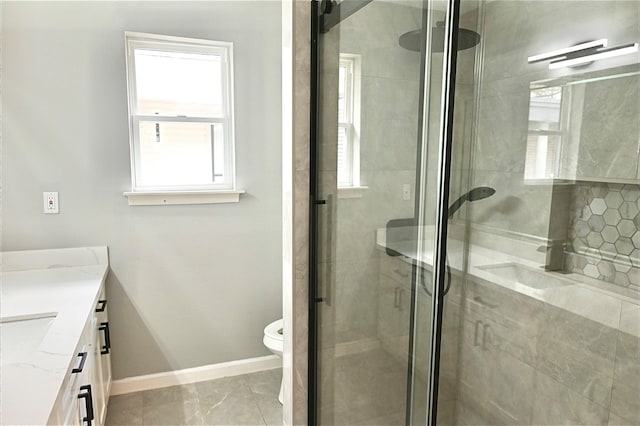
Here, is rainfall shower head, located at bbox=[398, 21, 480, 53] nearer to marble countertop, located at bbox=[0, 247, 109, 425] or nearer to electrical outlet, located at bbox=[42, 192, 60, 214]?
marble countertop, located at bbox=[0, 247, 109, 425]

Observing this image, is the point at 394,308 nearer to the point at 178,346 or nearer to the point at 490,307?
the point at 490,307

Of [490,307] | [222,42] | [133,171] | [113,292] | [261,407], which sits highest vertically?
[222,42]

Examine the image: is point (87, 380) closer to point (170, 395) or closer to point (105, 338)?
point (105, 338)

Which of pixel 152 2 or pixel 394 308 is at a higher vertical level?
pixel 152 2

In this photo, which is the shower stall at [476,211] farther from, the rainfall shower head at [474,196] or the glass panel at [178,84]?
the glass panel at [178,84]

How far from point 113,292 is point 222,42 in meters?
1.63

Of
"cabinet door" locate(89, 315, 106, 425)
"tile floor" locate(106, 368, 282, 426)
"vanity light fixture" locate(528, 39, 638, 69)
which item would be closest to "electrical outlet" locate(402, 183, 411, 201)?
"vanity light fixture" locate(528, 39, 638, 69)

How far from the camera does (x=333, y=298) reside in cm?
173

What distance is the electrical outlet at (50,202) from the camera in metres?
2.37

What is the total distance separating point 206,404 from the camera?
2533 mm

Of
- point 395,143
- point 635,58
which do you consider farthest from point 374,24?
point 635,58

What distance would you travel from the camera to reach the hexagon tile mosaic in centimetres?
121

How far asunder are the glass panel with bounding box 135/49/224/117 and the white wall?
0.13 meters

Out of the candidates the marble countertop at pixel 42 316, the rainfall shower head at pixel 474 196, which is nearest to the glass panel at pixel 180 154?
the marble countertop at pixel 42 316
